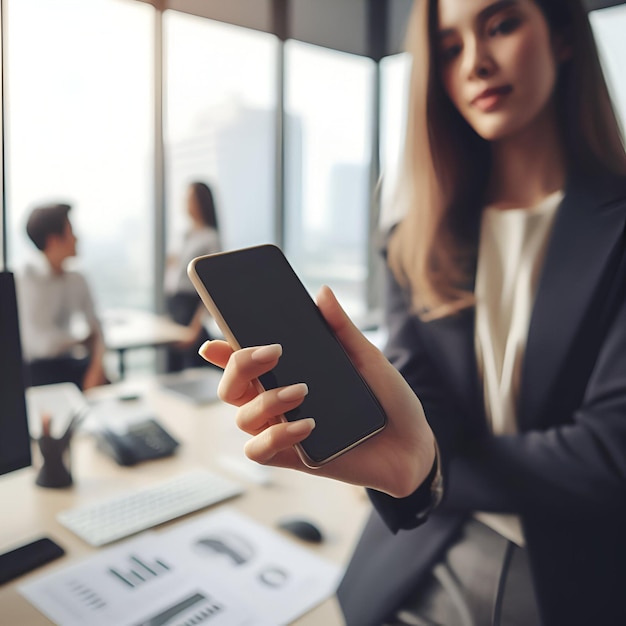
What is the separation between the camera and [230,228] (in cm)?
389

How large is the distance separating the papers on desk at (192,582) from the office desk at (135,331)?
6.73 feet

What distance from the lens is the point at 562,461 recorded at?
69cm

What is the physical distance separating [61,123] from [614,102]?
296 cm

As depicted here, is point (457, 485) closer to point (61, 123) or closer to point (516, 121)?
point (516, 121)

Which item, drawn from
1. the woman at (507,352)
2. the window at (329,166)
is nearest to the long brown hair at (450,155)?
the woman at (507,352)

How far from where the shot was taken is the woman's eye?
0.74 meters

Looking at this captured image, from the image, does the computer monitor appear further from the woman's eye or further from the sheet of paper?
the woman's eye

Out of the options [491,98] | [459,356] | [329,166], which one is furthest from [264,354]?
[329,166]

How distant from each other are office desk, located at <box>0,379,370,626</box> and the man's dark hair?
1.37 metres

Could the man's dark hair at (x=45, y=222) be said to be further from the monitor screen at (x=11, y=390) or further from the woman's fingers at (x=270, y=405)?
A: the woman's fingers at (x=270, y=405)

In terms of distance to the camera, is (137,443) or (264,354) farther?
(137,443)

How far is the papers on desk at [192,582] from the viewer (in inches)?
26.4

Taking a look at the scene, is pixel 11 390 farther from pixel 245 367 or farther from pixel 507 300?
pixel 507 300

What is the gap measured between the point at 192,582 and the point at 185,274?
2.45 meters
